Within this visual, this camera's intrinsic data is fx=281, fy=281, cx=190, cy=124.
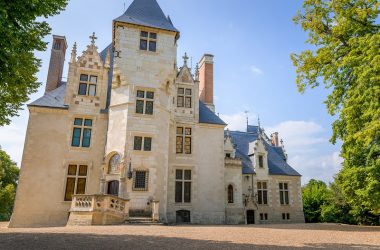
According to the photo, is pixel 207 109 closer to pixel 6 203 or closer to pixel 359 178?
pixel 359 178

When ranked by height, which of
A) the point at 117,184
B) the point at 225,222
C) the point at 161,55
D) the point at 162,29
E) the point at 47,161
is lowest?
the point at 225,222

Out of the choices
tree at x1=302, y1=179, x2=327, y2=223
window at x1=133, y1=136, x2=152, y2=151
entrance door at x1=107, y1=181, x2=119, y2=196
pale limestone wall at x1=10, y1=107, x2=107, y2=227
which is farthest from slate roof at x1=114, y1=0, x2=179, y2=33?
tree at x1=302, y1=179, x2=327, y2=223

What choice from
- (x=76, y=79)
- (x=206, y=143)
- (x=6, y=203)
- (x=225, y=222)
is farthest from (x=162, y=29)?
(x=6, y=203)

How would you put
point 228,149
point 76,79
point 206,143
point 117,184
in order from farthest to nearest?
point 228,149
point 206,143
point 76,79
point 117,184

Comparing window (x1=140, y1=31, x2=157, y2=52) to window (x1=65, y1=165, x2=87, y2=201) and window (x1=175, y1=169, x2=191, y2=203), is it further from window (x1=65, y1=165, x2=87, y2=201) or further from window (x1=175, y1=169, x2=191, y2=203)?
window (x1=65, y1=165, x2=87, y2=201)

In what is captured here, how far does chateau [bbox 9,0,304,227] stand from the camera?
17844 millimetres

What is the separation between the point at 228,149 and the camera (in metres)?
25.5

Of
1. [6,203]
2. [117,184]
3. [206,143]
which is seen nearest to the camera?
[117,184]

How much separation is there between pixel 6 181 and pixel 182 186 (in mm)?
31471

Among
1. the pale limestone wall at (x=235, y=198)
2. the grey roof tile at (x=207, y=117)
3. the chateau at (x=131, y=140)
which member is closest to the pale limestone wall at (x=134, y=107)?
the chateau at (x=131, y=140)

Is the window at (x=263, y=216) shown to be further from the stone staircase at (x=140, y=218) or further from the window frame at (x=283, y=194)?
the stone staircase at (x=140, y=218)

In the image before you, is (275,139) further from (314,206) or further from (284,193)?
(284,193)

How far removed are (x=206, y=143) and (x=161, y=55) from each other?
7.53 metres

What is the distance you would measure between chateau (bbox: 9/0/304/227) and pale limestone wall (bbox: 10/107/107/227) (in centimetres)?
6
